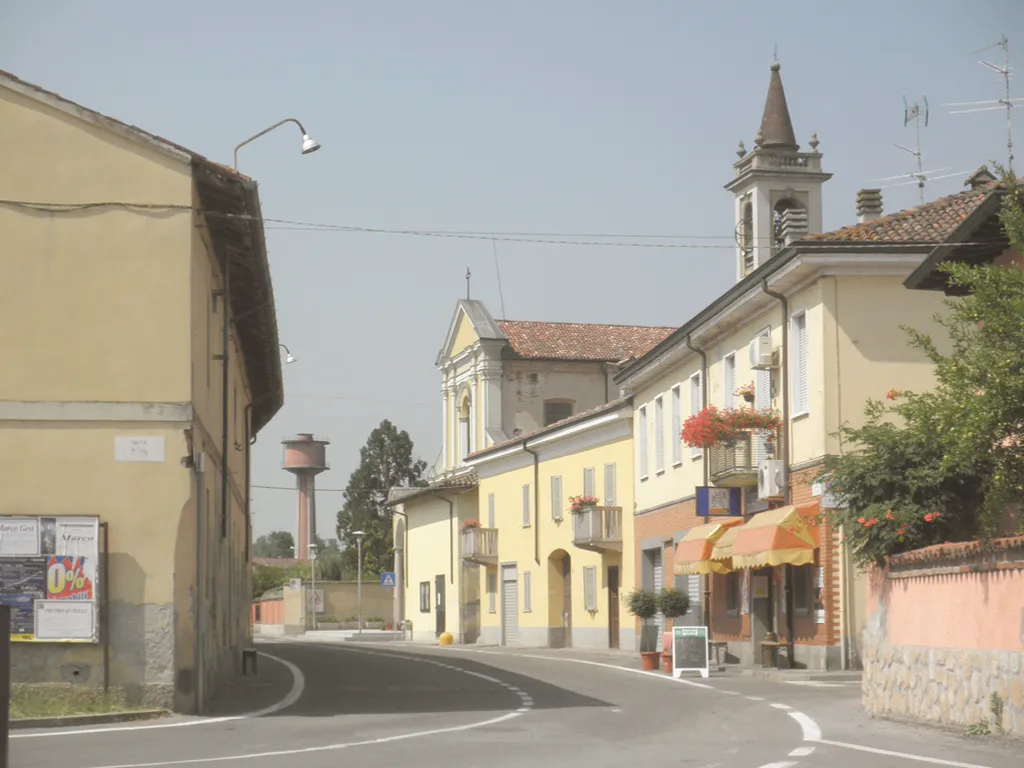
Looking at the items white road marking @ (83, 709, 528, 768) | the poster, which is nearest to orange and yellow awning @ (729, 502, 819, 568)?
white road marking @ (83, 709, 528, 768)

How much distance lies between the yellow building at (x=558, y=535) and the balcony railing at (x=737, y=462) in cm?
653

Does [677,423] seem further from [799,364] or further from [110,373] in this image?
[110,373]

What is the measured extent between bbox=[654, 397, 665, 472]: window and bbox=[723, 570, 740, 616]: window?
5.35 m

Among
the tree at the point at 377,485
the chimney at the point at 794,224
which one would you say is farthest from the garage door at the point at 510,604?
the tree at the point at 377,485

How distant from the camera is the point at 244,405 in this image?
37.6m

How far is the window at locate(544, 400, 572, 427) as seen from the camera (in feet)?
213

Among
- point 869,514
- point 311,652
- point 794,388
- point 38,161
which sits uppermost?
point 38,161

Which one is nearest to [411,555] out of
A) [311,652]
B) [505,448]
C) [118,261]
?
[505,448]

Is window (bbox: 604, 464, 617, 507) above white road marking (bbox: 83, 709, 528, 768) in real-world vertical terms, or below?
above

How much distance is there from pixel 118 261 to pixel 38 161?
1547 mm

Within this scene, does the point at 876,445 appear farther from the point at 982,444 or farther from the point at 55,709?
the point at 55,709

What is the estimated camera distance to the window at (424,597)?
207 feet

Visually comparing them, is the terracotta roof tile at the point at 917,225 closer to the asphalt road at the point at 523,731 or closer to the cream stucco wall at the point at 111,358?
the asphalt road at the point at 523,731

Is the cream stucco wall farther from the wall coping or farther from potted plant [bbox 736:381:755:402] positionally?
potted plant [bbox 736:381:755:402]
